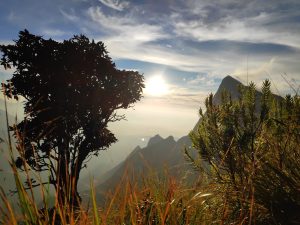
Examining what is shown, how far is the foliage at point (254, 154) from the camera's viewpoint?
139 inches

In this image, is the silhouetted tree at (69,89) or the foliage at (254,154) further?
the silhouetted tree at (69,89)

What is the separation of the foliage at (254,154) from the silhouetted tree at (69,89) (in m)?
10.1

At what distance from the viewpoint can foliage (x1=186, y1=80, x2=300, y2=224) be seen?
11.5 ft

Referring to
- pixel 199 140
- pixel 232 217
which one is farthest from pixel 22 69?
pixel 232 217

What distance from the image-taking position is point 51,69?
16.3 metres

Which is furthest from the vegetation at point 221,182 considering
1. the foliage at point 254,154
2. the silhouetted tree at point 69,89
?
the silhouetted tree at point 69,89

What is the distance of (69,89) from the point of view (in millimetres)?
16641

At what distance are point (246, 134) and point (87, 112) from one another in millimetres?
12423

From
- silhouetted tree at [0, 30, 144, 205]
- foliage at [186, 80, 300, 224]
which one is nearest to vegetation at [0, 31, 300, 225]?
foliage at [186, 80, 300, 224]

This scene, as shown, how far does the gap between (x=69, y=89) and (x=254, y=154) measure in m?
14.4

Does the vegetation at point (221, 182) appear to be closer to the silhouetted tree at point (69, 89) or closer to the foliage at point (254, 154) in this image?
the foliage at point (254, 154)

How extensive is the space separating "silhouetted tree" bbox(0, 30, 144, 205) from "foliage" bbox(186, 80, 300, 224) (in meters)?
10.1

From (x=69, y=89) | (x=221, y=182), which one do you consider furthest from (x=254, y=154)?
(x=69, y=89)

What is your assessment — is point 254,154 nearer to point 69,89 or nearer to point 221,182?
point 221,182
